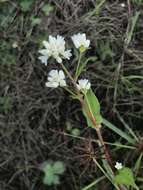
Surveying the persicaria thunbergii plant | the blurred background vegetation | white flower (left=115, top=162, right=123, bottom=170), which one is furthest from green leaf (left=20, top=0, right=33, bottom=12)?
white flower (left=115, top=162, right=123, bottom=170)

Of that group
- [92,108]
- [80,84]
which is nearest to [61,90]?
[92,108]

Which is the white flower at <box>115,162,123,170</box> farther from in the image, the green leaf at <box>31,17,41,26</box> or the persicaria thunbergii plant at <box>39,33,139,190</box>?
the green leaf at <box>31,17,41,26</box>

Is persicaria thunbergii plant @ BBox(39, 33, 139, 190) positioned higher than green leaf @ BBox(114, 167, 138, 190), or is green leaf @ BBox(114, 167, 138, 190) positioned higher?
persicaria thunbergii plant @ BBox(39, 33, 139, 190)

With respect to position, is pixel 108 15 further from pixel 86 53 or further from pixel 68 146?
pixel 68 146

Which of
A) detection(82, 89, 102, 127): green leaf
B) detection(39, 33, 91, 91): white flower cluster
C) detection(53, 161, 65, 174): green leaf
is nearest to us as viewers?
detection(39, 33, 91, 91): white flower cluster

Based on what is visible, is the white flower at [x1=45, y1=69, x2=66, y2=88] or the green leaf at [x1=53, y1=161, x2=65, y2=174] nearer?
the white flower at [x1=45, y1=69, x2=66, y2=88]

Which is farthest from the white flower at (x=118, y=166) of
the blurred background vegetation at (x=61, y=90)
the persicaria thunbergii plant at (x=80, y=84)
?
the blurred background vegetation at (x=61, y=90)

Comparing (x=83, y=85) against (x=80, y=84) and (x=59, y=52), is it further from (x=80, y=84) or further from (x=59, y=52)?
(x=59, y=52)

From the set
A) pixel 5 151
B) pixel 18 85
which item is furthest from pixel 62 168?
pixel 18 85

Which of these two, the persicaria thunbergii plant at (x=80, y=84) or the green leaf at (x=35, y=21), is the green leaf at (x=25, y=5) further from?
the persicaria thunbergii plant at (x=80, y=84)
